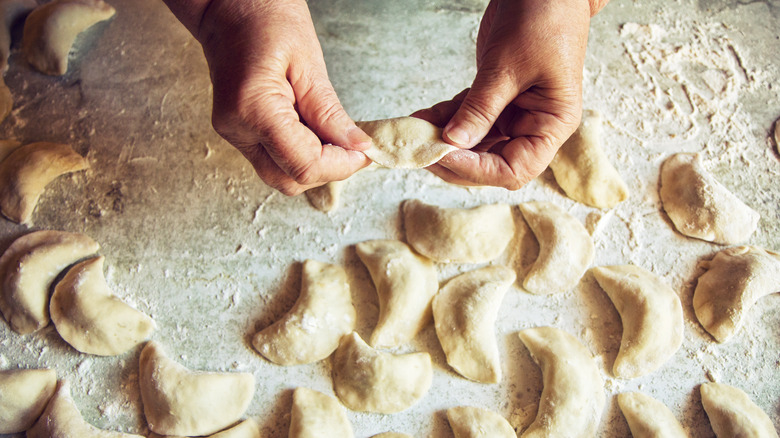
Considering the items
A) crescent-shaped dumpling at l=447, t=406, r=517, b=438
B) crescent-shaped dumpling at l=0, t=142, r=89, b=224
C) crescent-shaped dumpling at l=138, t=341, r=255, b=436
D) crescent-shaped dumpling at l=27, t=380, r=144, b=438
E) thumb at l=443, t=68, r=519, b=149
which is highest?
thumb at l=443, t=68, r=519, b=149

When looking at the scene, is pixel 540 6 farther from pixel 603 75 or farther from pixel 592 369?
pixel 592 369

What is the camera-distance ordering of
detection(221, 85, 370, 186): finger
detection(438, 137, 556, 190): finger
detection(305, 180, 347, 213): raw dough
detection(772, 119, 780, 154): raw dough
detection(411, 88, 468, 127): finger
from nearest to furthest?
detection(221, 85, 370, 186): finger < detection(438, 137, 556, 190): finger < detection(411, 88, 468, 127): finger < detection(305, 180, 347, 213): raw dough < detection(772, 119, 780, 154): raw dough

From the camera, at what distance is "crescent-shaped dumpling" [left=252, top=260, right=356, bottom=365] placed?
1077 mm

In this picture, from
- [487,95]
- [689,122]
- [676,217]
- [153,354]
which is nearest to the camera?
[487,95]

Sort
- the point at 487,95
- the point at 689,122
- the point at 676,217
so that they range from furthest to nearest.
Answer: the point at 689,122 < the point at 676,217 < the point at 487,95

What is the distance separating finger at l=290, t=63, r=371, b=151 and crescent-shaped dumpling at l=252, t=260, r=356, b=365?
34cm

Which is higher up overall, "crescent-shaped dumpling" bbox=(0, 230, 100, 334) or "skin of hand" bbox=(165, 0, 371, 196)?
"skin of hand" bbox=(165, 0, 371, 196)

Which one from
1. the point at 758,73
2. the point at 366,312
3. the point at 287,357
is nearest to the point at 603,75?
the point at 758,73

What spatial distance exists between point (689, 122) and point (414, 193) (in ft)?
2.41

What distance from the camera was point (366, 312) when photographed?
1.16 m

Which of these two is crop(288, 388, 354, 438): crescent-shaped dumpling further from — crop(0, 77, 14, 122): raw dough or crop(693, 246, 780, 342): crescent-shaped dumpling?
crop(0, 77, 14, 122): raw dough

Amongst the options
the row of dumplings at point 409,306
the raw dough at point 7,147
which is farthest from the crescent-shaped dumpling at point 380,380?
the raw dough at point 7,147

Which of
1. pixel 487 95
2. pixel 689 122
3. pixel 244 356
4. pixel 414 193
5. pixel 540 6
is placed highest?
pixel 540 6

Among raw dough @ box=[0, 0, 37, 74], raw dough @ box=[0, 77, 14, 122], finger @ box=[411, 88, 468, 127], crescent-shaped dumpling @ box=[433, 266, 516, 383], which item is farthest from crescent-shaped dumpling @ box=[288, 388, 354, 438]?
raw dough @ box=[0, 0, 37, 74]
